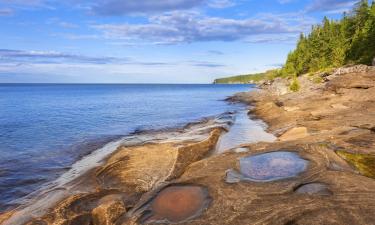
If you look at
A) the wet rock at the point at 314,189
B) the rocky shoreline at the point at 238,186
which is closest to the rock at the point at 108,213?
the rocky shoreline at the point at 238,186

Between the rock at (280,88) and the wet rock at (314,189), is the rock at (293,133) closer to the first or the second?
the wet rock at (314,189)

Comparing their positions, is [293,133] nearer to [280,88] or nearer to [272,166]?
[272,166]

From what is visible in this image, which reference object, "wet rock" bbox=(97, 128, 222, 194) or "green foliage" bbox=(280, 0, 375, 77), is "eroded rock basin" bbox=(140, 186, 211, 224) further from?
"green foliage" bbox=(280, 0, 375, 77)

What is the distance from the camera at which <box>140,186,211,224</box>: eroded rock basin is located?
10078mm

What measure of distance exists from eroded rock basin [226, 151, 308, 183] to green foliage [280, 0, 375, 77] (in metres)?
63.1

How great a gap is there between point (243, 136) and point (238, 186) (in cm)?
1831

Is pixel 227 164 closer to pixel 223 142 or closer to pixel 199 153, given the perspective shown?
pixel 199 153

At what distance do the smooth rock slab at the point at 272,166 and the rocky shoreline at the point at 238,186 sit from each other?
41mm

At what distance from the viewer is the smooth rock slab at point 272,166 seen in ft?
43.6

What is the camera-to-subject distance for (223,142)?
87.5 feet

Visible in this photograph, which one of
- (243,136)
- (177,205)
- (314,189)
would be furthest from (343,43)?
(177,205)

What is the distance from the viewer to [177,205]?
11039mm

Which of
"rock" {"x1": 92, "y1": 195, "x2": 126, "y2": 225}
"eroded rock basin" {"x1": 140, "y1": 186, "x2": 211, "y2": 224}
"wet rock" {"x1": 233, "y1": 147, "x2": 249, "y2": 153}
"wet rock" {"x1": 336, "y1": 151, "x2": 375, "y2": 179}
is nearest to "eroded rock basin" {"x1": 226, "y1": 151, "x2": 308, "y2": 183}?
"wet rock" {"x1": 233, "y1": 147, "x2": 249, "y2": 153}

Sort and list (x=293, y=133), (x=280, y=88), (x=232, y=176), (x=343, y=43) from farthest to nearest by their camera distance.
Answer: (x=343, y=43)
(x=280, y=88)
(x=293, y=133)
(x=232, y=176)
